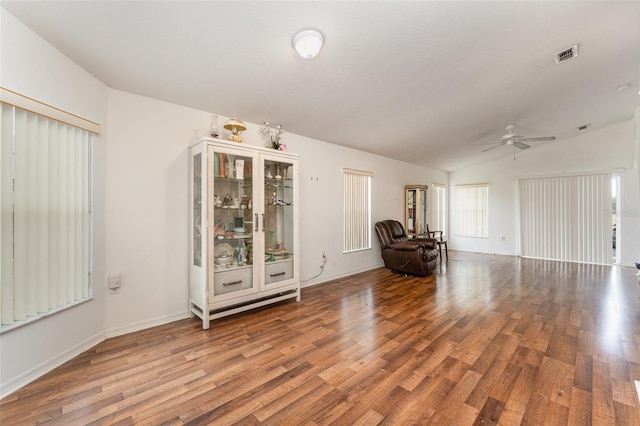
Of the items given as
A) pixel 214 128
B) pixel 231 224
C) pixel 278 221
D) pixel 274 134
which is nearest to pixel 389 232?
pixel 278 221

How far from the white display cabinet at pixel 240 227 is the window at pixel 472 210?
6428mm

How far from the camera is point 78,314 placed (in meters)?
2.16

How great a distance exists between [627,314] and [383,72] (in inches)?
157

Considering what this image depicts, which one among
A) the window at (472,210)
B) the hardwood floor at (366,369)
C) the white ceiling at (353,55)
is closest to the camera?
the hardwood floor at (366,369)

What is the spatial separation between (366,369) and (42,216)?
2.70 metres

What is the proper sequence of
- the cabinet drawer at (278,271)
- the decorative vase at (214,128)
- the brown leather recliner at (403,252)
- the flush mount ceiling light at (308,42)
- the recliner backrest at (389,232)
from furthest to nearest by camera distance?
the recliner backrest at (389,232)
the brown leather recliner at (403,252)
the cabinet drawer at (278,271)
the decorative vase at (214,128)
the flush mount ceiling light at (308,42)

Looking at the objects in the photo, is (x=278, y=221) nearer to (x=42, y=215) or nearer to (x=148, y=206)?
(x=148, y=206)

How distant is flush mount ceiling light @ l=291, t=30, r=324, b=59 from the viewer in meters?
1.94

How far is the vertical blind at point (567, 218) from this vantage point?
222 inches

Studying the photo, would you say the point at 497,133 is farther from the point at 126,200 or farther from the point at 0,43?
the point at 0,43

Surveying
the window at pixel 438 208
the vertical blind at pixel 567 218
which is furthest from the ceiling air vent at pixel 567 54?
the window at pixel 438 208

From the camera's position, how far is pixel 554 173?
626 centimetres

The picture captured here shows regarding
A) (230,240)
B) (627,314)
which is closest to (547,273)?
(627,314)

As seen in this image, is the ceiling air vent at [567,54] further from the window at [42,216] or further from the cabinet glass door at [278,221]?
the window at [42,216]
